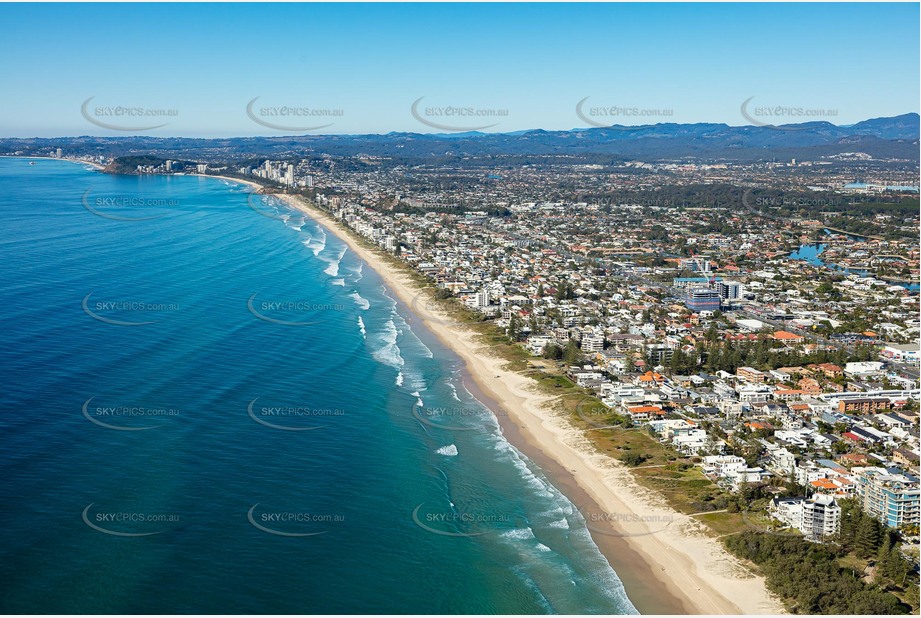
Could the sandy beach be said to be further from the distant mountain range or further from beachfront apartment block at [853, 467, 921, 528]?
the distant mountain range

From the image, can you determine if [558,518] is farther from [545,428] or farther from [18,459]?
[18,459]

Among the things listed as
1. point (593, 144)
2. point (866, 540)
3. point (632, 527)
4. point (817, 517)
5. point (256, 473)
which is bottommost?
point (632, 527)

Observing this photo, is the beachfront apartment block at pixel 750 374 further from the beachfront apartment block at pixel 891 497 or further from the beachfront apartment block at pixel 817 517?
the beachfront apartment block at pixel 817 517

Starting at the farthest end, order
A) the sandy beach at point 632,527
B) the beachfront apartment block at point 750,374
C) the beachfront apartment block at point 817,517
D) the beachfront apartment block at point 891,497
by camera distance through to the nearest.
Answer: the beachfront apartment block at point 750,374 → the beachfront apartment block at point 891,497 → the beachfront apartment block at point 817,517 → the sandy beach at point 632,527

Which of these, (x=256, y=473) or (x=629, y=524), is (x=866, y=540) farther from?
(x=256, y=473)

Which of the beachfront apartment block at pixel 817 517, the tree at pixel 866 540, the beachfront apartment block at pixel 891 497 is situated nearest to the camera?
the tree at pixel 866 540

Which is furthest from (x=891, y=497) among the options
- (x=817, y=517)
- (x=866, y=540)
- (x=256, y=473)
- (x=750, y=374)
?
(x=256, y=473)

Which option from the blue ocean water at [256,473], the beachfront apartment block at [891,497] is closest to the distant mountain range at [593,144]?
the blue ocean water at [256,473]
